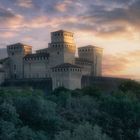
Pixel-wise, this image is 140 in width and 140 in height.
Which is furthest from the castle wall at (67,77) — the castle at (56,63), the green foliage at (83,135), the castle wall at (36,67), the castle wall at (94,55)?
the green foliage at (83,135)

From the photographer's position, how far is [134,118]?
104 feet

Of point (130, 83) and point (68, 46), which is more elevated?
point (68, 46)

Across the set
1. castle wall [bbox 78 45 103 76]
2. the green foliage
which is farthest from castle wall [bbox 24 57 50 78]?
the green foliage

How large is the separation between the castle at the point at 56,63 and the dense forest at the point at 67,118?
12.7 m

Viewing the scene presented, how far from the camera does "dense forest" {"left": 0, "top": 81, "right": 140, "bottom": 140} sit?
2107 cm

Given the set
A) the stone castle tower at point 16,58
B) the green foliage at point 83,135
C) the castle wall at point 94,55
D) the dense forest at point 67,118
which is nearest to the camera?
the green foliage at point 83,135

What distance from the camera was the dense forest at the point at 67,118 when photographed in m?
21.1

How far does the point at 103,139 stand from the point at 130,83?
33987 millimetres

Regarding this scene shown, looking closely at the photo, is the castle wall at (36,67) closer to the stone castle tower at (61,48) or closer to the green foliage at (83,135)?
the stone castle tower at (61,48)

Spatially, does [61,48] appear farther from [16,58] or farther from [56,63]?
[16,58]

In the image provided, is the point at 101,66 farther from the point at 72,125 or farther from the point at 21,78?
the point at 72,125

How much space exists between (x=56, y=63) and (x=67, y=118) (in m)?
25.3

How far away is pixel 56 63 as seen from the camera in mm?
54781

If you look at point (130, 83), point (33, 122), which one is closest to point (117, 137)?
point (33, 122)
